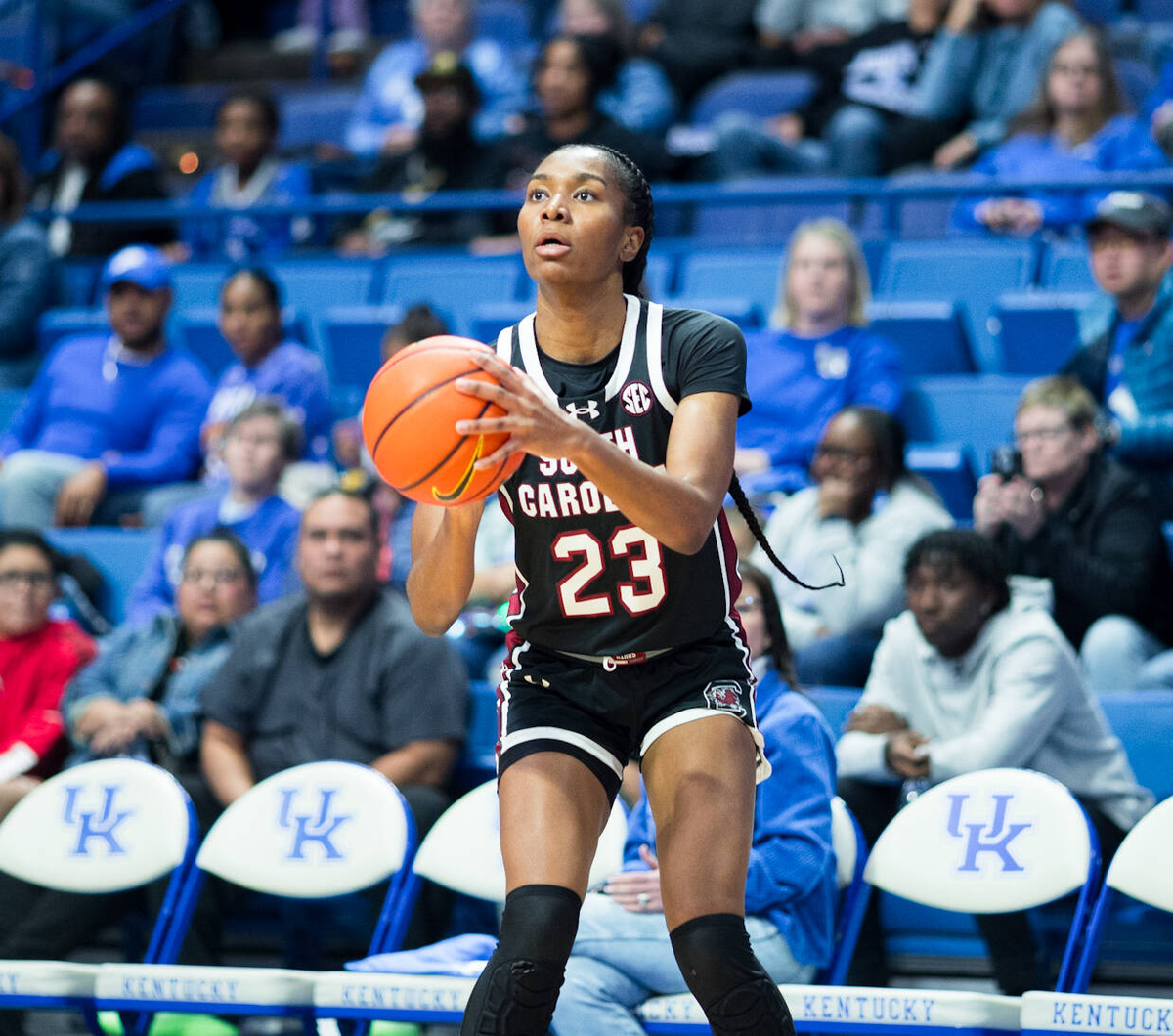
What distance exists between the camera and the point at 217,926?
445 centimetres

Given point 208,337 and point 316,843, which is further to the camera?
point 208,337

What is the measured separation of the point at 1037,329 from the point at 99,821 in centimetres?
364

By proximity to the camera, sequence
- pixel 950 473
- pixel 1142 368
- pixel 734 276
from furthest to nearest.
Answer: pixel 734 276 → pixel 950 473 → pixel 1142 368

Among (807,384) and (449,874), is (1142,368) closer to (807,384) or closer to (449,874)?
(807,384)

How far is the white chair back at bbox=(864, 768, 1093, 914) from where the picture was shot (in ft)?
12.0

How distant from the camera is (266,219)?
8.20m

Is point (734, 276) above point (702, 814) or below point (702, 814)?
above

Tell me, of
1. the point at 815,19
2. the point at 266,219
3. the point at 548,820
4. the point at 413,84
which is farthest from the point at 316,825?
the point at 815,19

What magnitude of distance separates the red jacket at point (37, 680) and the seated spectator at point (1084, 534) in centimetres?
271

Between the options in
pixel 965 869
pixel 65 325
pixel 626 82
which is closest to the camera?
pixel 965 869

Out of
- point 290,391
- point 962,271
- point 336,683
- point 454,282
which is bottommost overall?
point 336,683

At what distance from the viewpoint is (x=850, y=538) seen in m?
4.97

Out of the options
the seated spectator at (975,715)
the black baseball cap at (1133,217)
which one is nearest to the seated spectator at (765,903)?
the seated spectator at (975,715)

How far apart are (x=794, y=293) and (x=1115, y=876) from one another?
284 cm
